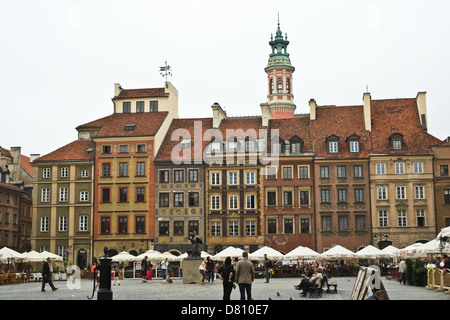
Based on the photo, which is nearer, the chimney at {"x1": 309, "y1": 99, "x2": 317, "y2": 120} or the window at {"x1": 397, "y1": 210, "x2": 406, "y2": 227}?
the window at {"x1": 397, "y1": 210, "x2": 406, "y2": 227}

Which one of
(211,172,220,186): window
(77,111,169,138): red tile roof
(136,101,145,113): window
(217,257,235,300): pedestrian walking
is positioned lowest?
(217,257,235,300): pedestrian walking

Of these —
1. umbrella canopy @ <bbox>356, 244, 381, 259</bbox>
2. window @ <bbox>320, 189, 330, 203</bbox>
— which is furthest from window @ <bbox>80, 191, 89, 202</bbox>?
umbrella canopy @ <bbox>356, 244, 381, 259</bbox>

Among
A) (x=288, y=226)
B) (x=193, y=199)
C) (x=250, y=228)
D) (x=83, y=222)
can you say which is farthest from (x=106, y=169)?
(x=288, y=226)

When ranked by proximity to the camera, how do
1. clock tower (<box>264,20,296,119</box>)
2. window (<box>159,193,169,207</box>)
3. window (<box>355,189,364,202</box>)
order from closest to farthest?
1. window (<box>355,189,364,202</box>)
2. window (<box>159,193,169,207</box>)
3. clock tower (<box>264,20,296,119</box>)

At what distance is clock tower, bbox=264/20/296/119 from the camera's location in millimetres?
93938

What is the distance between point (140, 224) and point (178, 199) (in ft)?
12.6

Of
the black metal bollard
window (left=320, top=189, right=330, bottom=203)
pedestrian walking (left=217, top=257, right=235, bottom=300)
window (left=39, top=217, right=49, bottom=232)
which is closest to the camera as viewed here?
the black metal bollard

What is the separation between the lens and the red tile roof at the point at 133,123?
2281 inches

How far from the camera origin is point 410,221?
53562 millimetres

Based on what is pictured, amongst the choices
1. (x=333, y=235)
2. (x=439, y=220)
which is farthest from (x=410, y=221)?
(x=333, y=235)

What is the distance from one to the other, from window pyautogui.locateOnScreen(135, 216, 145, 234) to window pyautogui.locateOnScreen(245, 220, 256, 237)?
871cm

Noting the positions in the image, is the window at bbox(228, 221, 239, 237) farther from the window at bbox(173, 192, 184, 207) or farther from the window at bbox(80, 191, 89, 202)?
the window at bbox(80, 191, 89, 202)
